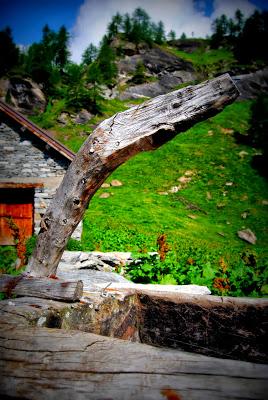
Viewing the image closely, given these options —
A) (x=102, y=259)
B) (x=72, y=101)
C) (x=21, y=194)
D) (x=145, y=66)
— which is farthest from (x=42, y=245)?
(x=145, y=66)

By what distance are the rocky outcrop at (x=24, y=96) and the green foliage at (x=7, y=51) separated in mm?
8878

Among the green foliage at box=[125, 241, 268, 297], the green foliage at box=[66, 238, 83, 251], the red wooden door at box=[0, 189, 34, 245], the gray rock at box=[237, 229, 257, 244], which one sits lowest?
the gray rock at box=[237, 229, 257, 244]

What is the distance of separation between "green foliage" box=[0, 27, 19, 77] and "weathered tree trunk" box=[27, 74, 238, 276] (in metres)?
41.0

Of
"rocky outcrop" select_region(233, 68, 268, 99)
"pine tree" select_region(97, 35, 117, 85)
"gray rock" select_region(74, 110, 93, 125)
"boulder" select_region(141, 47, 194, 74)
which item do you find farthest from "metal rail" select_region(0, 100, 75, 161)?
"boulder" select_region(141, 47, 194, 74)

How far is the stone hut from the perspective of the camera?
35.2ft

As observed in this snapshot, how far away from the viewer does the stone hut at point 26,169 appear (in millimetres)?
10727

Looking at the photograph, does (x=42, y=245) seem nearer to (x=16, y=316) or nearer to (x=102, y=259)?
(x=16, y=316)

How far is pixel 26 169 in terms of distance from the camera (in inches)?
431

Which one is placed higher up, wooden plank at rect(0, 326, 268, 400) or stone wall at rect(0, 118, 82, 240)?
wooden plank at rect(0, 326, 268, 400)

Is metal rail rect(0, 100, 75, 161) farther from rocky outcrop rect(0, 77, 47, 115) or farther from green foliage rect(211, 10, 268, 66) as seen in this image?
green foliage rect(211, 10, 268, 66)

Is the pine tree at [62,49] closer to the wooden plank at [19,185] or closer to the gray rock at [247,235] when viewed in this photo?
the wooden plank at [19,185]

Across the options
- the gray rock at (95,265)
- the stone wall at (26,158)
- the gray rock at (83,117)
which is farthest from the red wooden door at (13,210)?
the gray rock at (83,117)

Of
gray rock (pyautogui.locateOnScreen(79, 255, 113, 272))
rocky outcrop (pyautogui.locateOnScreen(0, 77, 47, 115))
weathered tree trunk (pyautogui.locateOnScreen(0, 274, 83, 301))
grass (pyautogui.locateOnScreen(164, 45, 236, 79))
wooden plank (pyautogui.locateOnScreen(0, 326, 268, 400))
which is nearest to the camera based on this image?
wooden plank (pyautogui.locateOnScreen(0, 326, 268, 400))

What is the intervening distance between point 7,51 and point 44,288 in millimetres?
45990
